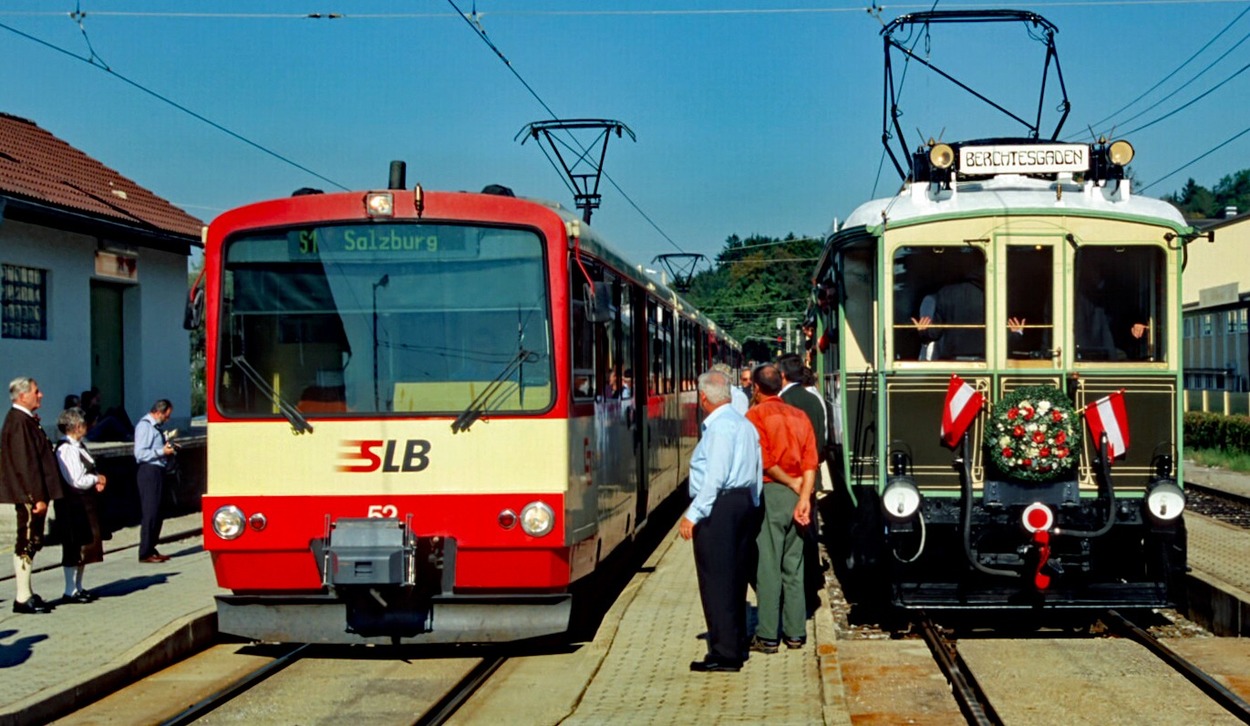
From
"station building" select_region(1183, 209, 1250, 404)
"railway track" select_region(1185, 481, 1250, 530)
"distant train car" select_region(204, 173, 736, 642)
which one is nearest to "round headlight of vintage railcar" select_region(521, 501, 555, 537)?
"distant train car" select_region(204, 173, 736, 642)

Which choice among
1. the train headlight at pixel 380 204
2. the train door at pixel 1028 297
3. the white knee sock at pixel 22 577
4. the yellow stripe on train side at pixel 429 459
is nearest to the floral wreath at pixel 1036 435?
the train door at pixel 1028 297

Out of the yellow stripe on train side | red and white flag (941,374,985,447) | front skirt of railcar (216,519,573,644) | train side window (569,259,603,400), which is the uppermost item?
train side window (569,259,603,400)

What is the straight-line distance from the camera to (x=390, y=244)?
9133 millimetres

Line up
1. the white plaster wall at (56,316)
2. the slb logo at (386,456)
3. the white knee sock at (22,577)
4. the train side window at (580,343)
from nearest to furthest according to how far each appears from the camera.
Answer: the slb logo at (386,456)
the train side window at (580,343)
the white knee sock at (22,577)
the white plaster wall at (56,316)

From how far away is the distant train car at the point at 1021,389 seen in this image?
10086 mm

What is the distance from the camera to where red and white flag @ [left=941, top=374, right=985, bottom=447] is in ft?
33.7

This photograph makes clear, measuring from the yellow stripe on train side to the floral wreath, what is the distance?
3141mm

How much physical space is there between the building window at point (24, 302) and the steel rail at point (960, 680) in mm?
12252

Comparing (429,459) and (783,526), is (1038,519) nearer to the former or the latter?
(783,526)

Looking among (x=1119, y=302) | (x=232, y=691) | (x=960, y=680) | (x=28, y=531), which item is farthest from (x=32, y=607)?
(x=1119, y=302)

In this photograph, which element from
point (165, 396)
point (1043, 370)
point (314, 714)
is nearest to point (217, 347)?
point (314, 714)

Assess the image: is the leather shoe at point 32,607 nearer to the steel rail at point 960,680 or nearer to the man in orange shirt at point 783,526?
the man in orange shirt at point 783,526

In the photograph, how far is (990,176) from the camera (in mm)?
11125

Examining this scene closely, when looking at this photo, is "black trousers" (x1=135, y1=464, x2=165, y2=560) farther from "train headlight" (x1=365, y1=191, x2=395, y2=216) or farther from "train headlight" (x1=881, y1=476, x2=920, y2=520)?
"train headlight" (x1=881, y1=476, x2=920, y2=520)
